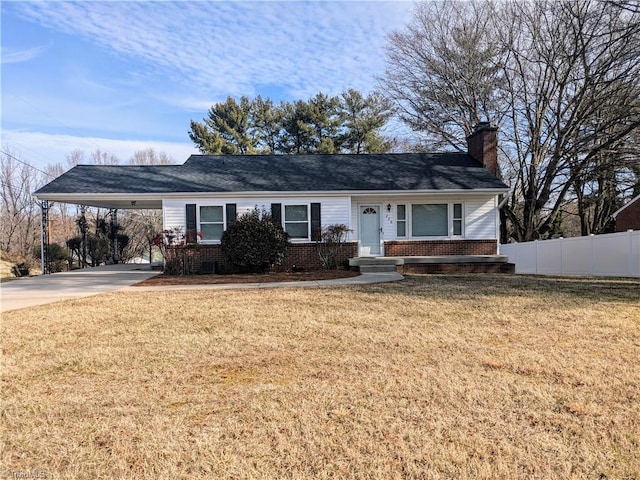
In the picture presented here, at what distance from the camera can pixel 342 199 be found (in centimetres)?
1541

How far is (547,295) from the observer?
8500mm

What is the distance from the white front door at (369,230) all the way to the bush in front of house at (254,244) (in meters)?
3.44

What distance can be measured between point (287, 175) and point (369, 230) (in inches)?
148

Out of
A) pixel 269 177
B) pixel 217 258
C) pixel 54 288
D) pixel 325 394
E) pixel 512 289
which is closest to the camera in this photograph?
pixel 325 394

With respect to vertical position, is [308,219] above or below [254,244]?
above

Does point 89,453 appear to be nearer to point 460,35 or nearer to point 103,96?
point 103,96

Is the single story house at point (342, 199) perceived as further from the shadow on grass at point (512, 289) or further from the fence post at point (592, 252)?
the shadow on grass at point (512, 289)

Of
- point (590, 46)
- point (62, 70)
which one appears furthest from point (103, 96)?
point (590, 46)

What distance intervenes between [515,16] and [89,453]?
2244 cm

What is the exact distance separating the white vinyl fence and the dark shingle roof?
293 centimetres

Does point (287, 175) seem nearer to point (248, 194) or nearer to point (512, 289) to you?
point (248, 194)

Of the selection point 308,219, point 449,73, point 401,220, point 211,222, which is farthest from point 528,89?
point 211,222

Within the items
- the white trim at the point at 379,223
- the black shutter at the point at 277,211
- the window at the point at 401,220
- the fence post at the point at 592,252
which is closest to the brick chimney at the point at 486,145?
the window at the point at 401,220

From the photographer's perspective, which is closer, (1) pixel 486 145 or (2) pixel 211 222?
(2) pixel 211 222
